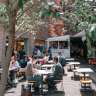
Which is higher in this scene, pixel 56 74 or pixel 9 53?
pixel 9 53

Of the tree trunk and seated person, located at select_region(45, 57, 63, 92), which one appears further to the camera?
seated person, located at select_region(45, 57, 63, 92)

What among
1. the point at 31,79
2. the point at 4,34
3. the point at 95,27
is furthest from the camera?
the point at 4,34

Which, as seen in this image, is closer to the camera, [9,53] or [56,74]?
[9,53]

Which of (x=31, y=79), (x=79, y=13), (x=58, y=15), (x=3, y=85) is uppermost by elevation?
(x=79, y=13)

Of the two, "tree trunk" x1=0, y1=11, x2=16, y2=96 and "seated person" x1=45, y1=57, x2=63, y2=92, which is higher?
"tree trunk" x1=0, y1=11, x2=16, y2=96

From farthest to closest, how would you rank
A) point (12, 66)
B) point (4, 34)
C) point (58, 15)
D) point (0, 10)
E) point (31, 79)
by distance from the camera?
point (4, 34) < point (0, 10) < point (12, 66) < point (31, 79) < point (58, 15)

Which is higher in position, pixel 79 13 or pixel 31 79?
pixel 79 13

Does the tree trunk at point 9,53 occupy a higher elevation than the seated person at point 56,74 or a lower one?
higher

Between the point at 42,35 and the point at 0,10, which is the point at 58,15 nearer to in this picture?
the point at 0,10

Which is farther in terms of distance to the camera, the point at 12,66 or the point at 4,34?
the point at 4,34

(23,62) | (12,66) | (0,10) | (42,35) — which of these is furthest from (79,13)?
(42,35)

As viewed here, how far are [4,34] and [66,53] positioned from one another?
912 centimetres

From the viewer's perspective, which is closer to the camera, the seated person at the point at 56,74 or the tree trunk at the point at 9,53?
the tree trunk at the point at 9,53

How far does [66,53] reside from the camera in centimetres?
2334
